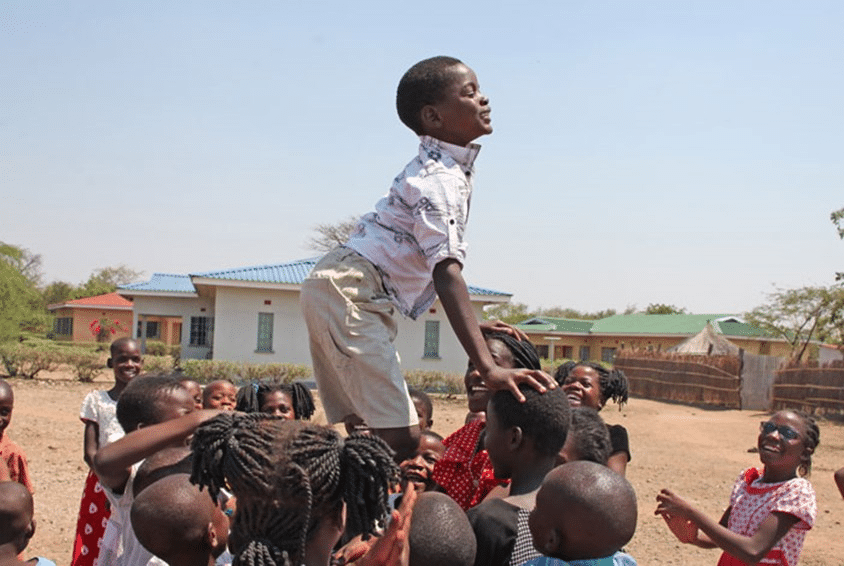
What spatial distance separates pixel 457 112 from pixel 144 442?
1410mm

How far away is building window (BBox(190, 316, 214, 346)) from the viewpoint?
35375mm

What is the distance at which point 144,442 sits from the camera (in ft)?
8.68

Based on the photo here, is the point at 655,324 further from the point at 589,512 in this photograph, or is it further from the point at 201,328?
the point at 589,512

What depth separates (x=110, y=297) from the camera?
62.9 m

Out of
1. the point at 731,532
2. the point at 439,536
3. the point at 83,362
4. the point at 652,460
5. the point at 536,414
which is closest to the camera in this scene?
the point at 439,536

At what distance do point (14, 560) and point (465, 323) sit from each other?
6.30 feet

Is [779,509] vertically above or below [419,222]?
below

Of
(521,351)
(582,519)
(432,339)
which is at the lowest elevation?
(432,339)

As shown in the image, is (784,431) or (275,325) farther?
(275,325)

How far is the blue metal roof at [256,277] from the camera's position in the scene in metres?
29.3

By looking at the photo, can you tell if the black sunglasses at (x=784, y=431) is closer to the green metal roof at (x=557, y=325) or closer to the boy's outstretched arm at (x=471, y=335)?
the boy's outstretched arm at (x=471, y=335)

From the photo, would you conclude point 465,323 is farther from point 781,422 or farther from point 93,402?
point 93,402

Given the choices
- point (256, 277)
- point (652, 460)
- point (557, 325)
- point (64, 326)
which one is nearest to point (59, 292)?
point (64, 326)

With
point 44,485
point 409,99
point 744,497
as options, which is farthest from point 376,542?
point 44,485
